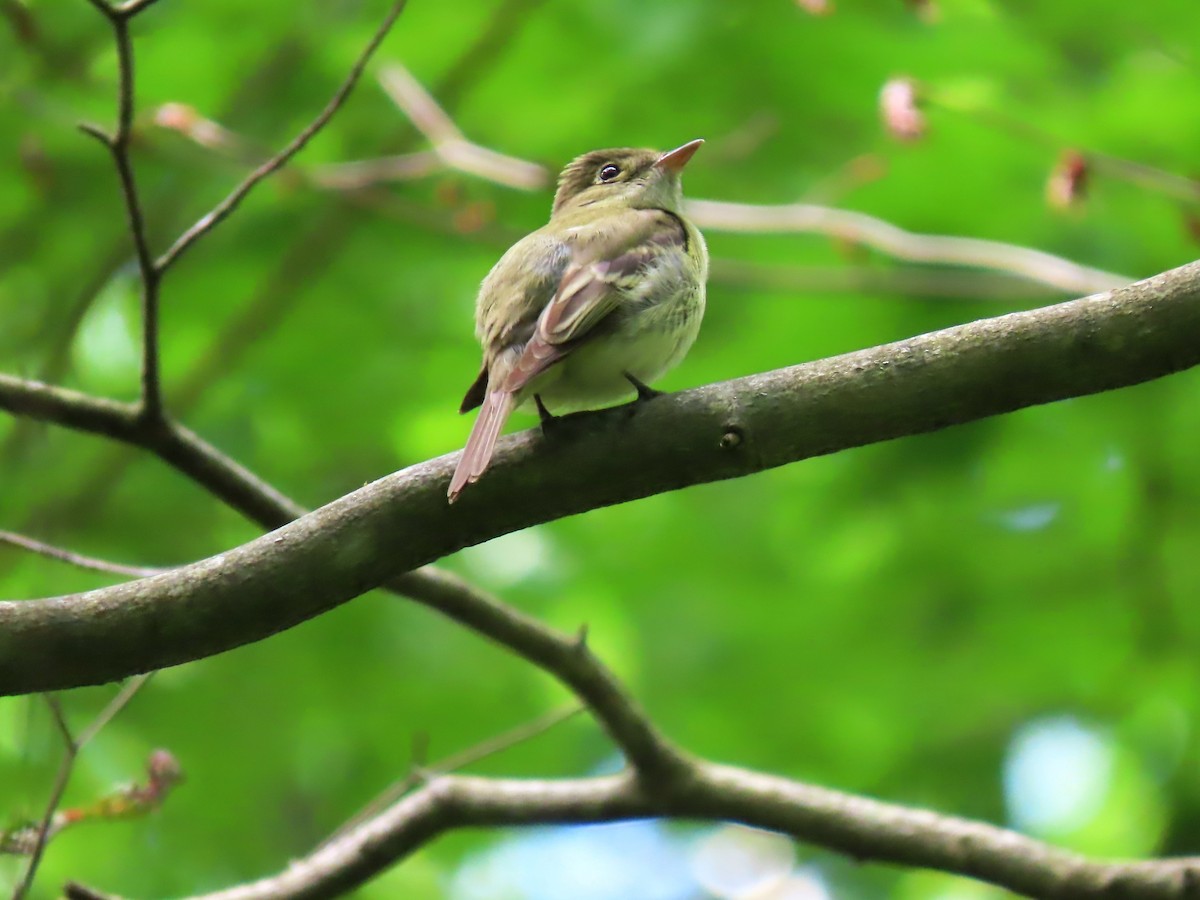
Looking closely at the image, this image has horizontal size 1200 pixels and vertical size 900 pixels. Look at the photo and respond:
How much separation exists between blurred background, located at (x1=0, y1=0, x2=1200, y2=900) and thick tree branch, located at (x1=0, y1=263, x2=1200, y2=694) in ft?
6.87

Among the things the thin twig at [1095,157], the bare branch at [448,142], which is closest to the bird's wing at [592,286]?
the thin twig at [1095,157]

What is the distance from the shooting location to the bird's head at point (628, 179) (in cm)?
477

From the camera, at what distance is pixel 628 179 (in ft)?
16.1

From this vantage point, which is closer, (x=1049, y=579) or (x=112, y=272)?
(x=112, y=272)

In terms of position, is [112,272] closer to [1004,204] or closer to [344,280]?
[344,280]

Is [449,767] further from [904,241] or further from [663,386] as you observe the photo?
[904,241]

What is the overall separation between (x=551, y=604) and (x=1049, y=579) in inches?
82.9

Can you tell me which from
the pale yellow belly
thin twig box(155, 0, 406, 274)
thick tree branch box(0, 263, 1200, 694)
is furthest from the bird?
thin twig box(155, 0, 406, 274)

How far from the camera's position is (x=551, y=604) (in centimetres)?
611

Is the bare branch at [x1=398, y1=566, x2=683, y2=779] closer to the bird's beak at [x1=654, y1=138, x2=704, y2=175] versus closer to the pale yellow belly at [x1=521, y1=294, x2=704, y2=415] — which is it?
the pale yellow belly at [x1=521, y1=294, x2=704, y2=415]

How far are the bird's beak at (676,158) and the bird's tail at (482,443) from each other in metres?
1.64

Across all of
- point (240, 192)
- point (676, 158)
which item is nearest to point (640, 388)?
point (240, 192)

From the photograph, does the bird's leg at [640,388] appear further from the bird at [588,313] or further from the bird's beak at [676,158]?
the bird's beak at [676,158]

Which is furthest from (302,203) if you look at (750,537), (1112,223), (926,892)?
(926,892)
